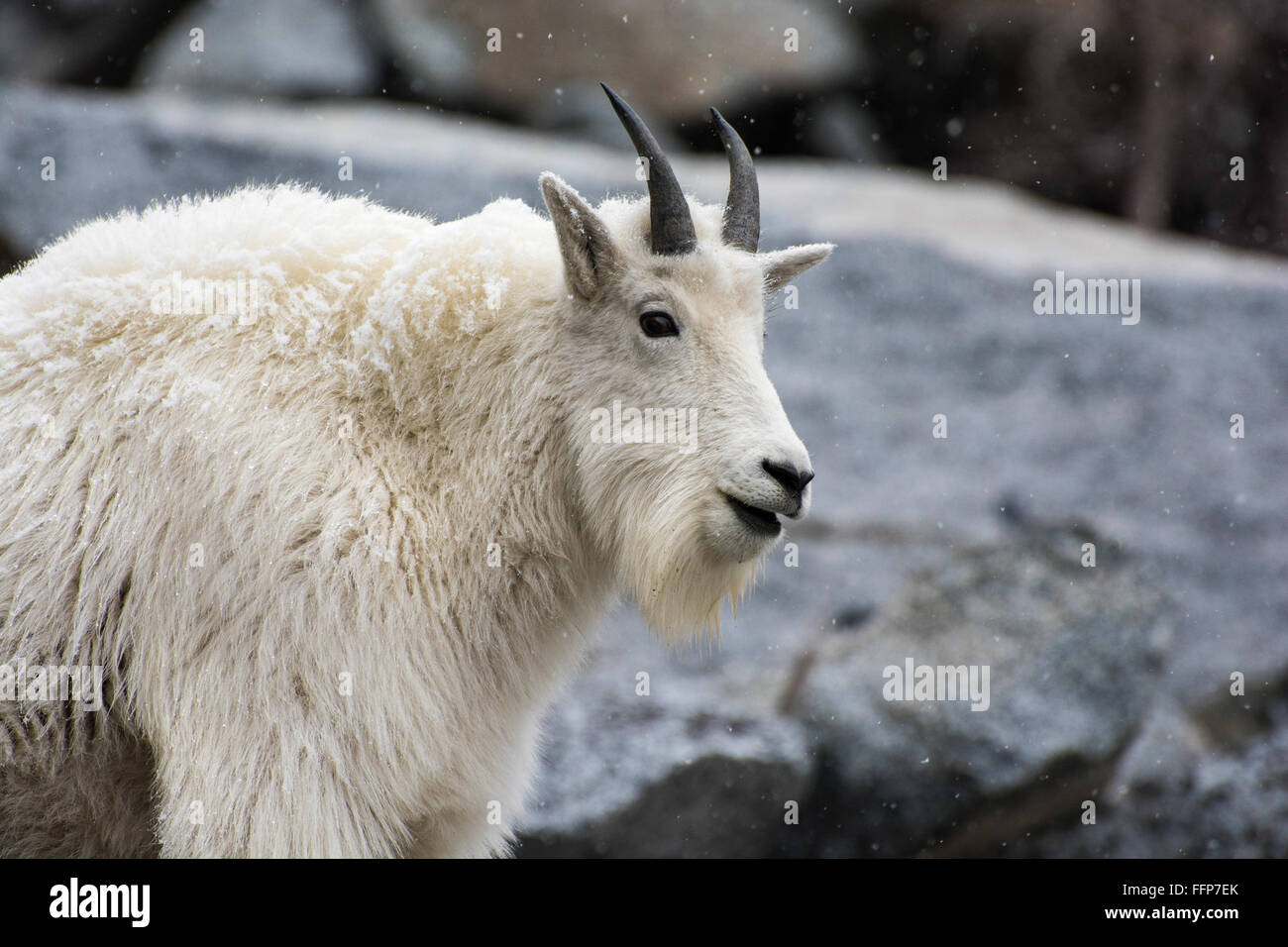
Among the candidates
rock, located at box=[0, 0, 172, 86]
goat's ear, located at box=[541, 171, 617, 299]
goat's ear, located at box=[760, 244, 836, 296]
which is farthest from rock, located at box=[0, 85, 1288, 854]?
goat's ear, located at box=[541, 171, 617, 299]

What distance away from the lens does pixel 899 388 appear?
27.3 ft

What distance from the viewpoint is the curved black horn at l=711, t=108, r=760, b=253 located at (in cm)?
394

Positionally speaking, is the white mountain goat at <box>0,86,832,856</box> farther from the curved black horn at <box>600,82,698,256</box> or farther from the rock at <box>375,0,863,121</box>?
the rock at <box>375,0,863,121</box>

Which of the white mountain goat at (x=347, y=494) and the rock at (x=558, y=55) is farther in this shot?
the rock at (x=558, y=55)

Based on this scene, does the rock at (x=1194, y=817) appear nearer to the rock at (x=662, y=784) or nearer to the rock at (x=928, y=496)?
the rock at (x=928, y=496)

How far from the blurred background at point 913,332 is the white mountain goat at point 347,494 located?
1.79m

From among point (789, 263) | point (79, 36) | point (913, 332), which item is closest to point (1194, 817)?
point (913, 332)

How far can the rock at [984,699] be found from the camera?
21.2 ft

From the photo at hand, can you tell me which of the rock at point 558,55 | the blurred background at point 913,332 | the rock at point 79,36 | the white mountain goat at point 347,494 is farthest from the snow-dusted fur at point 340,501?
the rock at point 558,55

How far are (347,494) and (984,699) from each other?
444 cm

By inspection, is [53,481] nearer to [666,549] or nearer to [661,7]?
[666,549]

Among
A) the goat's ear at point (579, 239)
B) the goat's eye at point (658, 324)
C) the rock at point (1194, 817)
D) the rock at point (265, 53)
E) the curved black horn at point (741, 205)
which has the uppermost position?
the rock at point (265, 53)

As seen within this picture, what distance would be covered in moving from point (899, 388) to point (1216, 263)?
3.13 metres
